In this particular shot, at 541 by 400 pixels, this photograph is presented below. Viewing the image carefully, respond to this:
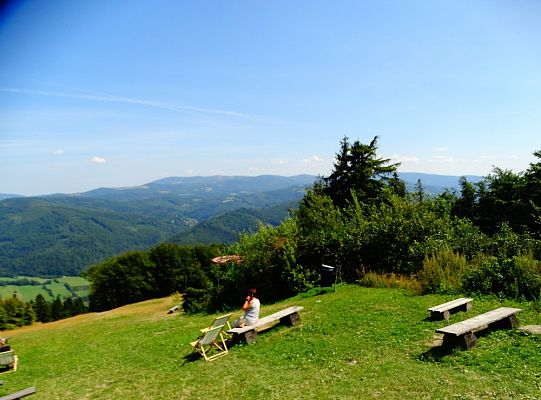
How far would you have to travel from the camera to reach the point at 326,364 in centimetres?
786

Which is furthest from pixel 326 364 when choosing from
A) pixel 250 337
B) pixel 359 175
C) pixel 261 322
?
pixel 359 175

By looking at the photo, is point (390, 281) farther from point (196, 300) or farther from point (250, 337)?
point (196, 300)

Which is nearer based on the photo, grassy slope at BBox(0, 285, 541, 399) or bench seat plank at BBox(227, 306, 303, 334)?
grassy slope at BBox(0, 285, 541, 399)

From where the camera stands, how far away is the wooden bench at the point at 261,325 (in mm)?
10039

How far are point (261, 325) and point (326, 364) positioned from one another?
3193 mm

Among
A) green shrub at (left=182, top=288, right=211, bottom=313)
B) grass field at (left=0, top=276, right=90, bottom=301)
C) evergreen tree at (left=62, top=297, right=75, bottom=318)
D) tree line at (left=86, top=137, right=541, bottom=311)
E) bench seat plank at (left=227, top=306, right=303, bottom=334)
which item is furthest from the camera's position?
grass field at (left=0, top=276, right=90, bottom=301)

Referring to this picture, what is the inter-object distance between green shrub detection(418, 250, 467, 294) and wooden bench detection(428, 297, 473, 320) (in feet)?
6.65

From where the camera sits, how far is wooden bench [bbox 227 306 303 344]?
10.0m

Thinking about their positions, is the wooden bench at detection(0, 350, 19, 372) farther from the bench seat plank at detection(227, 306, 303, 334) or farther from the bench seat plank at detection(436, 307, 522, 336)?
the bench seat plank at detection(436, 307, 522, 336)

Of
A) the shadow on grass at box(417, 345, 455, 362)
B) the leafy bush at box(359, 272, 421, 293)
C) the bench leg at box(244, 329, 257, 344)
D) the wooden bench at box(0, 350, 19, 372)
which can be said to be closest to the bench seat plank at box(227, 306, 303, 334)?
the bench leg at box(244, 329, 257, 344)

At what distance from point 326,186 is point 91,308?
33406 mm

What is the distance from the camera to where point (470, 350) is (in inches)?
291

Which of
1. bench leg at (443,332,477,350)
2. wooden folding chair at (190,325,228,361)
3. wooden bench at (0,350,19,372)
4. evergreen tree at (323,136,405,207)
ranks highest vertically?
evergreen tree at (323,136,405,207)

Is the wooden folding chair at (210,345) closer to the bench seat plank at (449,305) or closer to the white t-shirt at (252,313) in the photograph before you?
the white t-shirt at (252,313)
